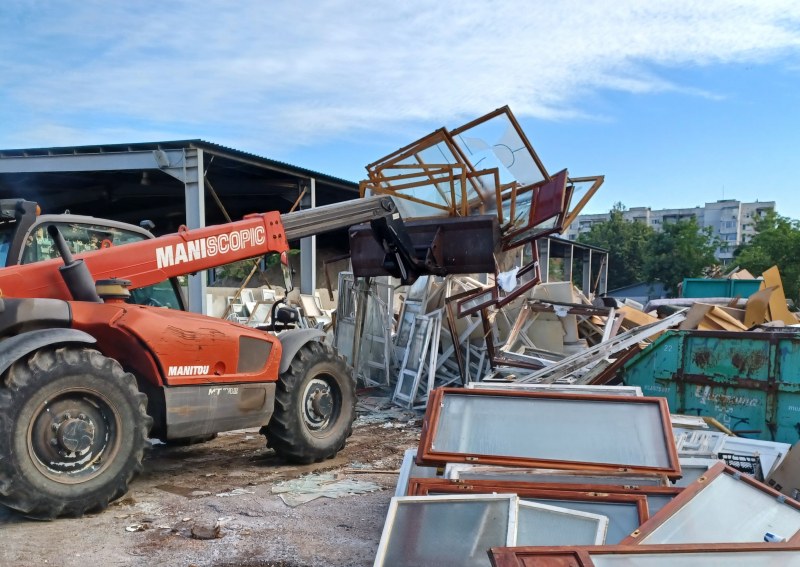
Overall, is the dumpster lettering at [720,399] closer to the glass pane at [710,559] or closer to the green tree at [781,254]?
the glass pane at [710,559]

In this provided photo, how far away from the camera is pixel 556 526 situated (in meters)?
3.18

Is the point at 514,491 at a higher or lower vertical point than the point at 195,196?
lower

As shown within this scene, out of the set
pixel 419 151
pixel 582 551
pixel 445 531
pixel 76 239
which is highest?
pixel 419 151

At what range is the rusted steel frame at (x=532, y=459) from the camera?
3811mm

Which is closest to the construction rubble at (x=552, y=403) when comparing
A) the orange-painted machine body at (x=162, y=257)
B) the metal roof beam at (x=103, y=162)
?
the orange-painted machine body at (x=162, y=257)

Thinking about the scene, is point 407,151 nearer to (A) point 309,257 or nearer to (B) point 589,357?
(B) point 589,357

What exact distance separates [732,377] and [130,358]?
5.98 metres

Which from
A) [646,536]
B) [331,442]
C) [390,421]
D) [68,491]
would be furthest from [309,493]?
[390,421]

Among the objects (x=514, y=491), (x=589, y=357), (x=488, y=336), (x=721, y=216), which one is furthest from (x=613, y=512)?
(x=721, y=216)

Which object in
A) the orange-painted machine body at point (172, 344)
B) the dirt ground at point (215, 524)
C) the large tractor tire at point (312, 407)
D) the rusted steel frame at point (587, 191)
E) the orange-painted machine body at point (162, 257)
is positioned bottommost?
the dirt ground at point (215, 524)

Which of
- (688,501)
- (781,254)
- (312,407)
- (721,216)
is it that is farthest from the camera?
(721,216)

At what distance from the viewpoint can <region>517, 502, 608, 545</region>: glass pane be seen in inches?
122

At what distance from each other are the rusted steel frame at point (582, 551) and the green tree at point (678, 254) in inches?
1657

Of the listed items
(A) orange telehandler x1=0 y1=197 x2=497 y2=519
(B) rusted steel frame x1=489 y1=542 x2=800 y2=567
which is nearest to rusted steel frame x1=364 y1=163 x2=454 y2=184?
(A) orange telehandler x1=0 y1=197 x2=497 y2=519
